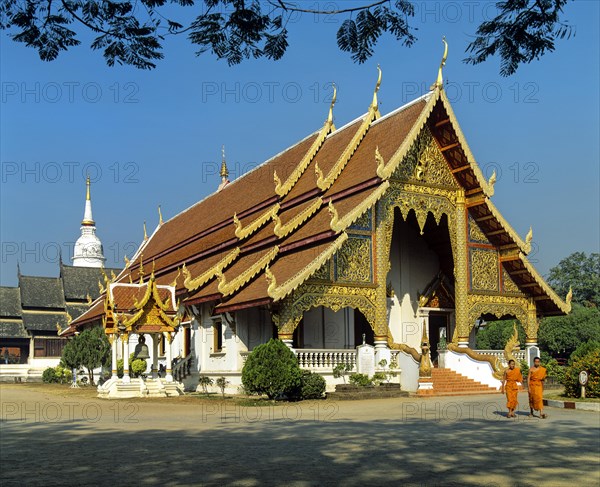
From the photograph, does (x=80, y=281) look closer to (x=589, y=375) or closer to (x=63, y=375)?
(x=63, y=375)

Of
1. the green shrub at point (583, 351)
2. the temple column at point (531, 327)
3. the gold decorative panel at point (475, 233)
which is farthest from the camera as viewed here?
the temple column at point (531, 327)

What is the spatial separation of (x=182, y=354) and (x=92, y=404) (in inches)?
279

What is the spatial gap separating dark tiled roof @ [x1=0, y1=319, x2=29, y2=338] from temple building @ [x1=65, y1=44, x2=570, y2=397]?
29.4 metres

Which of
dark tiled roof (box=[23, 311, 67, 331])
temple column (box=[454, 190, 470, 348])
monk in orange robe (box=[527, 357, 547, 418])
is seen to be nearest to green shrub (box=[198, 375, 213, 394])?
temple column (box=[454, 190, 470, 348])

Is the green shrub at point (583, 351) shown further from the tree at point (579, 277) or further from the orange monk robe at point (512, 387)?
the tree at point (579, 277)

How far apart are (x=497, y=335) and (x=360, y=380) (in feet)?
99.6

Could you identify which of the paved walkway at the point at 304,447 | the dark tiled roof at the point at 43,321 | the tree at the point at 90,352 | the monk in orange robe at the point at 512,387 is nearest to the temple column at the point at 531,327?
the paved walkway at the point at 304,447

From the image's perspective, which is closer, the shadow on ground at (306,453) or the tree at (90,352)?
the shadow on ground at (306,453)

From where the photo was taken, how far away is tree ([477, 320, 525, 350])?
4762 cm

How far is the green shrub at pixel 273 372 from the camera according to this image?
1828cm

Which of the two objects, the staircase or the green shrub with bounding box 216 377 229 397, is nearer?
the staircase

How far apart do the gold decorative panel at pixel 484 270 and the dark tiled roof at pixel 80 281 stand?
3649 centimetres

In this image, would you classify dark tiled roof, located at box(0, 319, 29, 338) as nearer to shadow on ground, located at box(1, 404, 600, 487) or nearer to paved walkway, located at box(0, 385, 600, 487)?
paved walkway, located at box(0, 385, 600, 487)

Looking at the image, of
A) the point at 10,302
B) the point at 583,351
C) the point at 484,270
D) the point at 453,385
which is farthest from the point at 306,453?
the point at 10,302
